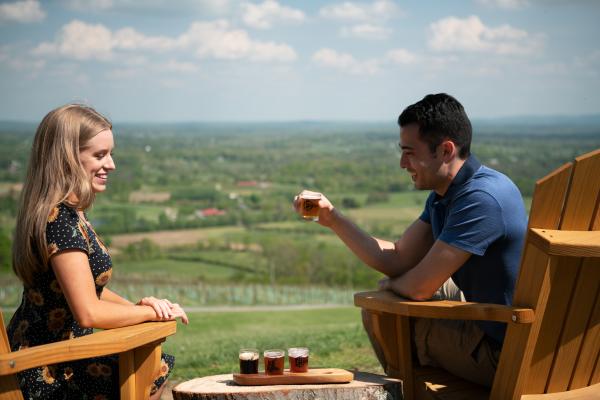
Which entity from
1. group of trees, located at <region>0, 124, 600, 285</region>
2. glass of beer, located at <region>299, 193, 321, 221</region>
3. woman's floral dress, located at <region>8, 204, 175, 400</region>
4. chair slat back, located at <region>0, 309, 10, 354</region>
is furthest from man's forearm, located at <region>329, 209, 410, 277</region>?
group of trees, located at <region>0, 124, 600, 285</region>

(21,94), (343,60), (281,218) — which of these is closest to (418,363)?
(281,218)

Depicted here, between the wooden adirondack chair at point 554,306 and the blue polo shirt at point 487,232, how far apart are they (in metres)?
0.30

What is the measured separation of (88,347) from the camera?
2434 millimetres

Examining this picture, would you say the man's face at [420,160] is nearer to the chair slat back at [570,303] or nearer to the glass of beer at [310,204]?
the glass of beer at [310,204]

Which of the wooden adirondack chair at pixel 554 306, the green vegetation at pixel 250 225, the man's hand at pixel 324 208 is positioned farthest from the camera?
the green vegetation at pixel 250 225

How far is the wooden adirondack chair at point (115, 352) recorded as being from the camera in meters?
2.27

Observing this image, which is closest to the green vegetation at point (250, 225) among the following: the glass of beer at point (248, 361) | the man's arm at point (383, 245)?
the man's arm at point (383, 245)

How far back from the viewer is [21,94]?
6994 cm

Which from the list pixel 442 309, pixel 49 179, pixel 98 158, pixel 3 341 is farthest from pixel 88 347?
pixel 442 309

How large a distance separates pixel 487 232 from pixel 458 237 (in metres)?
0.12

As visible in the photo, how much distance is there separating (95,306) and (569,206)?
1.66 metres

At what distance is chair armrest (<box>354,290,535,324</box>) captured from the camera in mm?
2604

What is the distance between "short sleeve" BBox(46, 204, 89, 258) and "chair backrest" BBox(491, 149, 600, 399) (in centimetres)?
155

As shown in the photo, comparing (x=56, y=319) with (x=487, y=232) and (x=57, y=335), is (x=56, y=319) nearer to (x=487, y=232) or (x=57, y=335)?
(x=57, y=335)
